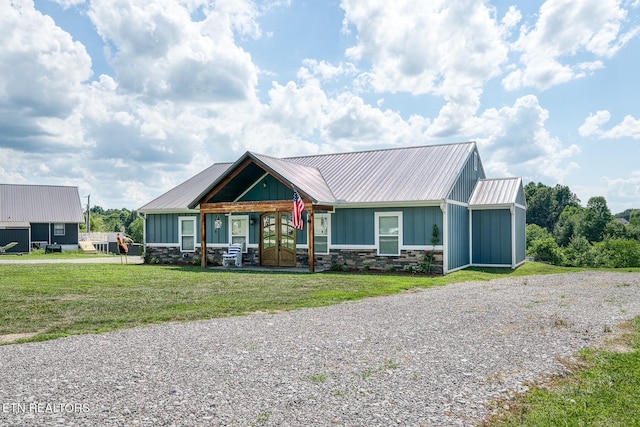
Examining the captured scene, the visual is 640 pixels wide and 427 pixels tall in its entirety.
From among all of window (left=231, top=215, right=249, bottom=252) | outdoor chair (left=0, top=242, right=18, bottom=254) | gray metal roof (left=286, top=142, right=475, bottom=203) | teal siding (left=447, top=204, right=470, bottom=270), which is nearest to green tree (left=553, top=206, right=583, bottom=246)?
gray metal roof (left=286, top=142, right=475, bottom=203)

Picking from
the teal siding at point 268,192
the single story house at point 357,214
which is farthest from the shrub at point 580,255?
the teal siding at point 268,192

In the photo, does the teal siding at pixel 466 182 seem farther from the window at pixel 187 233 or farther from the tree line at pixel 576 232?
the window at pixel 187 233

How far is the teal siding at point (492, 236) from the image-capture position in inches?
754

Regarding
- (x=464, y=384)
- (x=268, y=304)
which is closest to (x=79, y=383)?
(x=464, y=384)

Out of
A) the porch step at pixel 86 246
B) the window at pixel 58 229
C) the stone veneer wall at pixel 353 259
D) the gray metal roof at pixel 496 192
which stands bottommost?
the porch step at pixel 86 246

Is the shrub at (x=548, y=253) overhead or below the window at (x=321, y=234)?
below

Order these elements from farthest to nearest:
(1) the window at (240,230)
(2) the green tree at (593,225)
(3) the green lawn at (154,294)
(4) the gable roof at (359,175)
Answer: (2) the green tree at (593,225) → (1) the window at (240,230) → (4) the gable roof at (359,175) → (3) the green lawn at (154,294)

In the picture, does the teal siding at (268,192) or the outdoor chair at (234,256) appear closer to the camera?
the teal siding at (268,192)

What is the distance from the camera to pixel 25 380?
16.8ft

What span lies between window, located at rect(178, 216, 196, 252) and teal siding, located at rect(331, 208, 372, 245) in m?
6.36

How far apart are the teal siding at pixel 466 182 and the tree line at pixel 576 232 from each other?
605 centimetres

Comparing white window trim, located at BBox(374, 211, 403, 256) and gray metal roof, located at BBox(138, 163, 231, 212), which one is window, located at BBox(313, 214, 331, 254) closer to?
white window trim, located at BBox(374, 211, 403, 256)

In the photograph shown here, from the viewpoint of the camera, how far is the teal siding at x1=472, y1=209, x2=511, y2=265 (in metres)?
19.1

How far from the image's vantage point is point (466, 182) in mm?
19469
